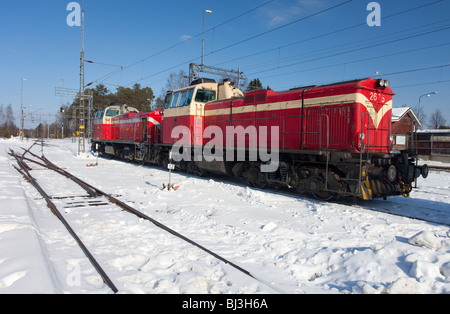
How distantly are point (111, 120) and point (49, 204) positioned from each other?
17436 mm

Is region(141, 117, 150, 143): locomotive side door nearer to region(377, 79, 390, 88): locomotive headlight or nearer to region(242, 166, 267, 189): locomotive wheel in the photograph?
region(242, 166, 267, 189): locomotive wheel

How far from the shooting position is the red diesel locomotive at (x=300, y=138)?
792cm

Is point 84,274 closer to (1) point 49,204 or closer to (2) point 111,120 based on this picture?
(1) point 49,204

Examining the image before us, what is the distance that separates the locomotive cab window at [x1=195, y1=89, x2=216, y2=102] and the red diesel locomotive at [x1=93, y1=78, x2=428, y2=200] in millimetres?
43

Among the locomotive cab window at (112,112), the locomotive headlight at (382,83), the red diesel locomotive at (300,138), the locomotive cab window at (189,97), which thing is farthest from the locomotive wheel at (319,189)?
the locomotive cab window at (112,112)

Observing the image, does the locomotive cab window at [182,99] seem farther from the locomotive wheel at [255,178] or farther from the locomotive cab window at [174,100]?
the locomotive wheel at [255,178]

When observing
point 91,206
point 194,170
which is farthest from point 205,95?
point 91,206

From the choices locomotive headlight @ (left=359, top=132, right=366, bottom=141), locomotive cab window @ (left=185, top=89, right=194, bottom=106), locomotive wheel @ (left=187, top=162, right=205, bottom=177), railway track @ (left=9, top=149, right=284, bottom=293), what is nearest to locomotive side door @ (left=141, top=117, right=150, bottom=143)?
locomotive wheel @ (left=187, top=162, right=205, bottom=177)

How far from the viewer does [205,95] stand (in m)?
13.4

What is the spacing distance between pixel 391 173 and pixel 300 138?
8.63ft

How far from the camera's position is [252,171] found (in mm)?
10953
